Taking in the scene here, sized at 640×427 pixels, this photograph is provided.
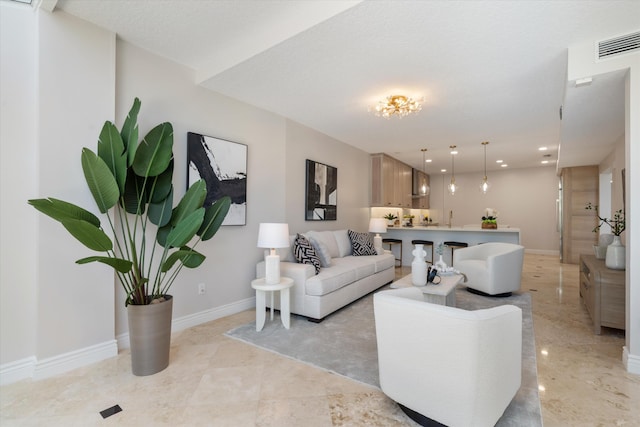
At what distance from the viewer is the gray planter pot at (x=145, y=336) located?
219cm

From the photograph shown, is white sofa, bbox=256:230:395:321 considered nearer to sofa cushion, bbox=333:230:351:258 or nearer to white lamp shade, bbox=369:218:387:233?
sofa cushion, bbox=333:230:351:258

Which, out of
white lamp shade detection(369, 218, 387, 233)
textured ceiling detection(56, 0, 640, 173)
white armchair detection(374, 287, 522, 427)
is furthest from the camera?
white lamp shade detection(369, 218, 387, 233)

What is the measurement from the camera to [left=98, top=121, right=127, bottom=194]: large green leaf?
220 centimetres

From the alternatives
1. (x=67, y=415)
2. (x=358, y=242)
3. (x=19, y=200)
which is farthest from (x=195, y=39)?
(x=358, y=242)

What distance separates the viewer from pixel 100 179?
204 cm

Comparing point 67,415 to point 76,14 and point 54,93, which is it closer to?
point 54,93

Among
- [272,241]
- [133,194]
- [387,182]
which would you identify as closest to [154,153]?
[133,194]

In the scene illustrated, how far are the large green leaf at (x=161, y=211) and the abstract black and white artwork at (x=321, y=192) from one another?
2.54 meters

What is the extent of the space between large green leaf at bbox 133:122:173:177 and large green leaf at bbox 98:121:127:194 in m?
0.09

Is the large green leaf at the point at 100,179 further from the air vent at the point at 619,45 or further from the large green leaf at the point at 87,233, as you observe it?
the air vent at the point at 619,45

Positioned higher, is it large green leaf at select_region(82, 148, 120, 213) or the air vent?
the air vent

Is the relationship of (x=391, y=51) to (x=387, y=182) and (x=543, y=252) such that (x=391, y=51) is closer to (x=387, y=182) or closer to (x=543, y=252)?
(x=387, y=182)

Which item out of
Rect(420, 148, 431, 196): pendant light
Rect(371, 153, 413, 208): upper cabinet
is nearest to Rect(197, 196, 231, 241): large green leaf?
Rect(371, 153, 413, 208): upper cabinet

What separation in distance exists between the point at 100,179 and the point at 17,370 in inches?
59.9
